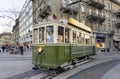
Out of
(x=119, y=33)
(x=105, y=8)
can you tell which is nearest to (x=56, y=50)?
(x=105, y=8)

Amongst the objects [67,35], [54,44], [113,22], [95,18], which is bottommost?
[54,44]

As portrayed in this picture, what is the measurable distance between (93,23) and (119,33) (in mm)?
15147

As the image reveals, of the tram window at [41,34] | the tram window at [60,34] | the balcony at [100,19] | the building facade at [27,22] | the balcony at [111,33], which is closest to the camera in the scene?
the tram window at [60,34]

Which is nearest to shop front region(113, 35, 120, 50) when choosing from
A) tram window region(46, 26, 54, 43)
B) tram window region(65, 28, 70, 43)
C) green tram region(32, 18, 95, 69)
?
green tram region(32, 18, 95, 69)

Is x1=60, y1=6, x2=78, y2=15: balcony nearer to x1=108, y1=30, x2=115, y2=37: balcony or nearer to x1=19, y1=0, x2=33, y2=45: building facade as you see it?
x1=19, y1=0, x2=33, y2=45: building facade

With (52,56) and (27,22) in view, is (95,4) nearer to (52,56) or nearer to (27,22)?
(27,22)

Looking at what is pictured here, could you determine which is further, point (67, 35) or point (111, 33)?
point (111, 33)

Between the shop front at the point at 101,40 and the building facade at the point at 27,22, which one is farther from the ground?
the building facade at the point at 27,22

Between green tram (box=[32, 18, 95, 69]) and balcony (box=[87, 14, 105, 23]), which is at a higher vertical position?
balcony (box=[87, 14, 105, 23])

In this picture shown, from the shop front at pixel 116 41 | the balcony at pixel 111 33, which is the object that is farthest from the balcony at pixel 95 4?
the shop front at pixel 116 41

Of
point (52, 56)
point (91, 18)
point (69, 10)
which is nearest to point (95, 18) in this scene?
point (91, 18)

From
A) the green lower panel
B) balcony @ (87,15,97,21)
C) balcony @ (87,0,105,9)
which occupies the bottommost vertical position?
the green lower panel

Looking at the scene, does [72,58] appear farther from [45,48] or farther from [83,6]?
[83,6]

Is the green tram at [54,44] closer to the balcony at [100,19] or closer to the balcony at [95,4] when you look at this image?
the balcony at [95,4]
